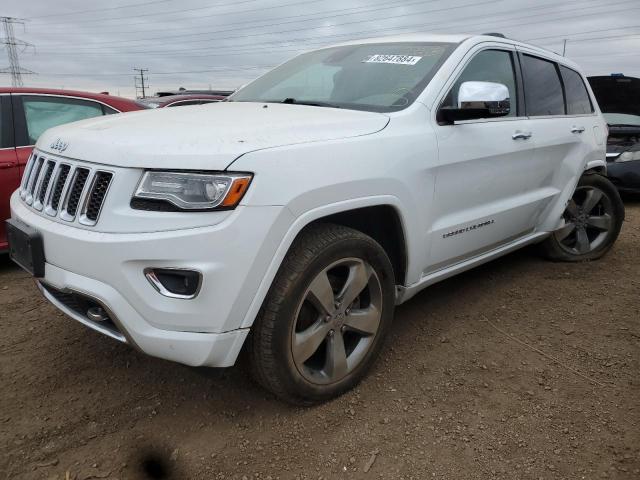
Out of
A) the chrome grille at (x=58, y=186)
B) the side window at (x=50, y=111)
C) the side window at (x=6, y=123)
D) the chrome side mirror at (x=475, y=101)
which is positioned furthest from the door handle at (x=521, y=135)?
the side window at (x=6, y=123)

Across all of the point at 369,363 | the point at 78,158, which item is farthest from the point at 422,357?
the point at 78,158

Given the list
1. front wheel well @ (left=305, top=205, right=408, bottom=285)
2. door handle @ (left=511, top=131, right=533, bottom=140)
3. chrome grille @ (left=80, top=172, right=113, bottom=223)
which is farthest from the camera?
door handle @ (left=511, top=131, right=533, bottom=140)

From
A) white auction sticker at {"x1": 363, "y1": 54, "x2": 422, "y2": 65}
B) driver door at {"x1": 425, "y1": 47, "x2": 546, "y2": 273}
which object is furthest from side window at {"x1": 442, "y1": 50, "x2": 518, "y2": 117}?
white auction sticker at {"x1": 363, "y1": 54, "x2": 422, "y2": 65}

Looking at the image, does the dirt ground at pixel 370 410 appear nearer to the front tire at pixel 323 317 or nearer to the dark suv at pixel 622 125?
the front tire at pixel 323 317

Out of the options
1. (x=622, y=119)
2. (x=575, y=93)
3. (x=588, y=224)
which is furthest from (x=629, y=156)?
(x=575, y=93)

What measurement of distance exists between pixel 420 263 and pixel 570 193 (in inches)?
79.1

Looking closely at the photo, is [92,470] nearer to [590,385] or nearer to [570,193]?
[590,385]

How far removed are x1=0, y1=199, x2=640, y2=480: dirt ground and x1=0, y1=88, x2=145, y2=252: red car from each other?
1223 mm

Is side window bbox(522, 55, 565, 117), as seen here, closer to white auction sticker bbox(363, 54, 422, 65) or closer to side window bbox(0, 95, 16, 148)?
white auction sticker bbox(363, 54, 422, 65)

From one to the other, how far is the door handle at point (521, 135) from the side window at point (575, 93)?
0.98 meters

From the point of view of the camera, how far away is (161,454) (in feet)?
7.07

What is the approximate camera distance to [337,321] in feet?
7.84

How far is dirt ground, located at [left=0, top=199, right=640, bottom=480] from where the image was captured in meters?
2.12

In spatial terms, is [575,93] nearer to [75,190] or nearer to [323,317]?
[323,317]
